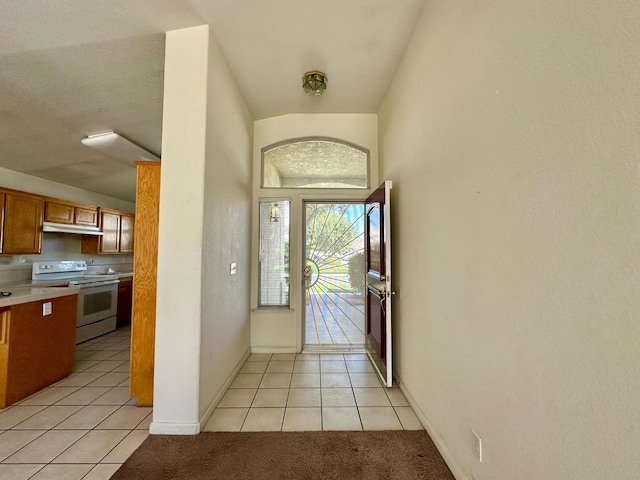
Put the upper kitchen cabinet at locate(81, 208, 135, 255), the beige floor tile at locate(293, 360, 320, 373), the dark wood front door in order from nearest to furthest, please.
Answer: the dark wood front door → the beige floor tile at locate(293, 360, 320, 373) → the upper kitchen cabinet at locate(81, 208, 135, 255)

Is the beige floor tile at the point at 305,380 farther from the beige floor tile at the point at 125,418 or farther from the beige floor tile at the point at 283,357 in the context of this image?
the beige floor tile at the point at 125,418

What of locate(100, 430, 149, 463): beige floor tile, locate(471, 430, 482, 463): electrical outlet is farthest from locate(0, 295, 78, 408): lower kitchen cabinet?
locate(471, 430, 482, 463): electrical outlet

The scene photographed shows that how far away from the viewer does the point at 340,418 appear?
2.24 metres

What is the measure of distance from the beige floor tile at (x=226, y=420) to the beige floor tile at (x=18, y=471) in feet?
3.11

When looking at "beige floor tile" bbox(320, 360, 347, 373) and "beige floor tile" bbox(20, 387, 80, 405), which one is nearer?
"beige floor tile" bbox(20, 387, 80, 405)

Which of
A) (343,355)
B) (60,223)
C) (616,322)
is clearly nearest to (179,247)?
(616,322)

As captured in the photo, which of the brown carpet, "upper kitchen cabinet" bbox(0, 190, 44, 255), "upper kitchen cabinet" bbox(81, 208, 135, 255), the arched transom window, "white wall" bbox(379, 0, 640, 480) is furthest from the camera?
"upper kitchen cabinet" bbox(81, 208, 135, 255)

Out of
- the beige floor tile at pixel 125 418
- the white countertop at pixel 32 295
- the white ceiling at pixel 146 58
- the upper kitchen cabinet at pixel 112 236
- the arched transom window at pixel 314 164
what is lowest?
the beige floor tile at pixel 125 418

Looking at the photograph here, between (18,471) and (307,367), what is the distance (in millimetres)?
2282

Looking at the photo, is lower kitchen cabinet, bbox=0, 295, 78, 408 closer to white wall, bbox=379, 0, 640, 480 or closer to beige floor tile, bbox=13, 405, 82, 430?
beige floor tile, bbox=13, 405, 82, 430

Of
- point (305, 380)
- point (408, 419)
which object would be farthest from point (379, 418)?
point (305, 380)

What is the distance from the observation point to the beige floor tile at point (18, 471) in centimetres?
164

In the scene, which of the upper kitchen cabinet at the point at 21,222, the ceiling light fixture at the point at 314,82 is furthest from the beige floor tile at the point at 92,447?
the ceiling light fixture at the point at 314,82

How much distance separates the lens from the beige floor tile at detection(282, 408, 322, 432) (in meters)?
2.12
